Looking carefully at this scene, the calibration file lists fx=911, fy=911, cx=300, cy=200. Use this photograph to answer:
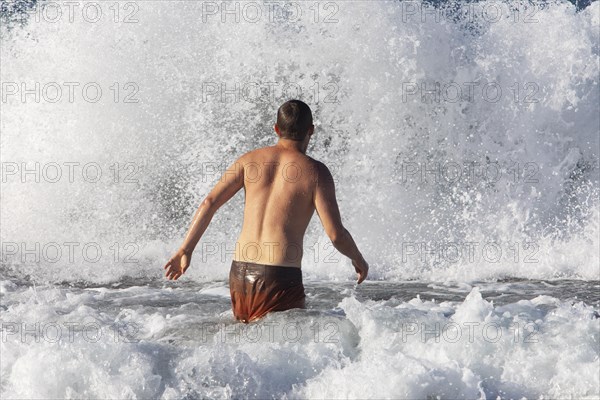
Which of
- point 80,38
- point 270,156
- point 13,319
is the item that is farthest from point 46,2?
point 270,156

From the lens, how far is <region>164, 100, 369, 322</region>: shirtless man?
15.9ft

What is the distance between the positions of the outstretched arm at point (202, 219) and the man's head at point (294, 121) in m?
0.30

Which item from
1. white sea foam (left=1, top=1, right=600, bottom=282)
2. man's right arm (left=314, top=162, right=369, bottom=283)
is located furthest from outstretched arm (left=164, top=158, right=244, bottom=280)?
white sea foam (left=1, top=1, right=600, bottom=282)

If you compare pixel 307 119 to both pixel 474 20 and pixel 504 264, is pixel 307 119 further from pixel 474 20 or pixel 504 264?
pixel 474 20

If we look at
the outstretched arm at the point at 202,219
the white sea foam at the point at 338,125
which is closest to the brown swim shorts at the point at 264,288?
the outstretched arm at the point at 202,219

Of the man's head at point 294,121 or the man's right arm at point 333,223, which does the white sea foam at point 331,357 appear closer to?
the man's right arm at point 333,223

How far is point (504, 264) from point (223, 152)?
3525mm

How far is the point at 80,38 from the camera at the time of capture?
1134 cm

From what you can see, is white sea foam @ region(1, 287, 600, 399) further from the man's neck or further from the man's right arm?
the man's neck

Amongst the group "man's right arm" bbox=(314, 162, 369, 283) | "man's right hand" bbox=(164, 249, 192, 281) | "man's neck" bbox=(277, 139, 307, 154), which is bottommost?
"man's right hand" bbox=(164, 249, 192, 281)

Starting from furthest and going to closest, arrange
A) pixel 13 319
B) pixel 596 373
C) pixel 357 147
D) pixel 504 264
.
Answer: pixel 357 147 < pixel 504 264 < pixel 13 319 < pixel 596 373

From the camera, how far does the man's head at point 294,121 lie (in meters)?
4.88

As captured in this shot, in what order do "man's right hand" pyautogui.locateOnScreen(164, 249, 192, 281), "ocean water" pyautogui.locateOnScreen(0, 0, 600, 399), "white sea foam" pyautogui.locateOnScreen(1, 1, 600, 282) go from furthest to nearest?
"white sea foam" pyautogui.locateOnScreen(1, 1, 600, 282), "ocean water" pyautogui.locateOnScreen(0, 0, 600, 399), "man's right hand" pyautogui.locateOnScreen(164, 249, 192, 281)

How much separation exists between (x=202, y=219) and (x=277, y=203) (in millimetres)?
415
